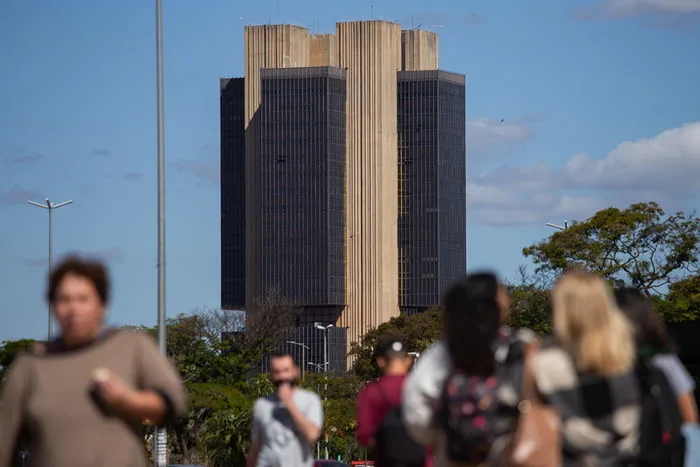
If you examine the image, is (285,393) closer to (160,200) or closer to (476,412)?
(476,412)

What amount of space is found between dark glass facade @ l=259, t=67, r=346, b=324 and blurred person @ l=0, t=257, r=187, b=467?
156586 mm

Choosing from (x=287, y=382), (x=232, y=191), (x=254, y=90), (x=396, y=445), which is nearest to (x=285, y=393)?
(x=287, y=382)

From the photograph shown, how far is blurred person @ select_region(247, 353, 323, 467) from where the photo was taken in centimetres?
1080

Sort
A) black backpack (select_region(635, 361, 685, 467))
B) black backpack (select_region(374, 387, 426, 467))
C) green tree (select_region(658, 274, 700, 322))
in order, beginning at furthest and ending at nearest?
green tree (select_region(658, 274, 700, 322)) < black backpack (select_region(374, 387, 426, 467)) < black backpack (select_region(635, 361, 685, 467))

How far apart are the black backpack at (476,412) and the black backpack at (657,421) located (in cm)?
80

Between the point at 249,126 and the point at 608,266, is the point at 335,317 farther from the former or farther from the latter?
the point at 608,266

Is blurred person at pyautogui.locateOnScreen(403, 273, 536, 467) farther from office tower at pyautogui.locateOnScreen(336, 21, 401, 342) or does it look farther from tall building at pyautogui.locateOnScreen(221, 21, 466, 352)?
office tower at pyautogui.locateOnScreen(336, 21, 401, 342)

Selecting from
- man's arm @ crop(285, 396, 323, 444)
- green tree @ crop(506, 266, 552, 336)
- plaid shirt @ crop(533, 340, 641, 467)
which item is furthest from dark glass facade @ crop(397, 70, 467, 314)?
plaid shirt @ crop(533, 340, 641, 467)

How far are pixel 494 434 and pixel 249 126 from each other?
536ft

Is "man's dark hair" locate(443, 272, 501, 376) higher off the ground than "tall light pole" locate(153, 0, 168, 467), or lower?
lower

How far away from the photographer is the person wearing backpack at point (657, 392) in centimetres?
715

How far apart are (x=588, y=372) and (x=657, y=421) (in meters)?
0.77

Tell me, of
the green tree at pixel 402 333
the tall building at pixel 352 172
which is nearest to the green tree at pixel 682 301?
the green tree at pixel 402 333

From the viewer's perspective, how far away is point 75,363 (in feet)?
20.1
